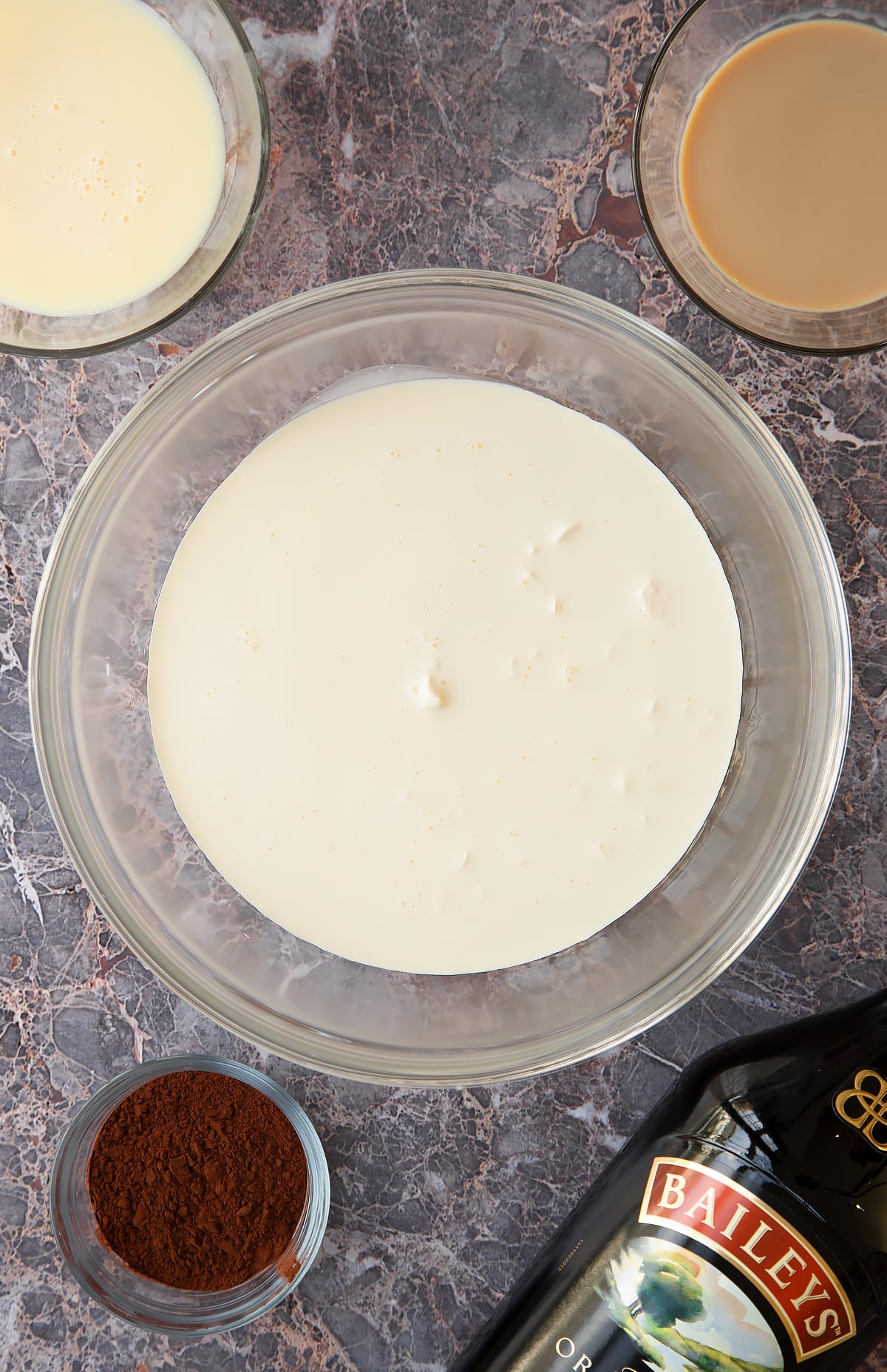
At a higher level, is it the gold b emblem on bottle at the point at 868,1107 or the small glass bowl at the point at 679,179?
the small glass bowl at the point at 679,179

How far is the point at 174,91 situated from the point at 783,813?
3.87 ft

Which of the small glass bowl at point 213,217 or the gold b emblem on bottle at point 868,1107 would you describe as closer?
the gold b emblem on bottle at point 868,1107

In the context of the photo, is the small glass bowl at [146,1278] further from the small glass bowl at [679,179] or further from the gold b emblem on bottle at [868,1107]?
the small glass bowl at [679,179]

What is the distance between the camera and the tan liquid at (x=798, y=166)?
119 cm

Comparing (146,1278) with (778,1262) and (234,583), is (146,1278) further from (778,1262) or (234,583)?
(234,583)

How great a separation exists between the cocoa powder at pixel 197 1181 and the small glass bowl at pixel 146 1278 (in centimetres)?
1

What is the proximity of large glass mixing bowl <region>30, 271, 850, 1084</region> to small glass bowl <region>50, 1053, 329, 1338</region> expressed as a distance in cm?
11

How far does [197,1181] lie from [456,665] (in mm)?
740

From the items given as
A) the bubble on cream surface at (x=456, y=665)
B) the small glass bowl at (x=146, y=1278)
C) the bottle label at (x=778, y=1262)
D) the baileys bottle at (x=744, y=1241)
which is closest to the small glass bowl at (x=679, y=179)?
the bubble on cream surface at (x=456, y=665)

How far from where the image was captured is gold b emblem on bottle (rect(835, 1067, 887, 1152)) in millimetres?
1063

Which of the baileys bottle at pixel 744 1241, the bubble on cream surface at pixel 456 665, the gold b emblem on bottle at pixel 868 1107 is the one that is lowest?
the baileys bottle at pixel 744 1241

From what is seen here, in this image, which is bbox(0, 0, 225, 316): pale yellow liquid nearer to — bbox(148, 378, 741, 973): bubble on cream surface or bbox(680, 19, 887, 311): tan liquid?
bbox(148, 378, 741, 973): bubble on cream surface

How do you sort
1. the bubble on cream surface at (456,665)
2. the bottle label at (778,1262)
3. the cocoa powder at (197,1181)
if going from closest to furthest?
1. the bottle label at (778,1262)
2. the bubble on cream surface at (456,665)
3. the cocoa powder at (197,1181)

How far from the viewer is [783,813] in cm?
123
